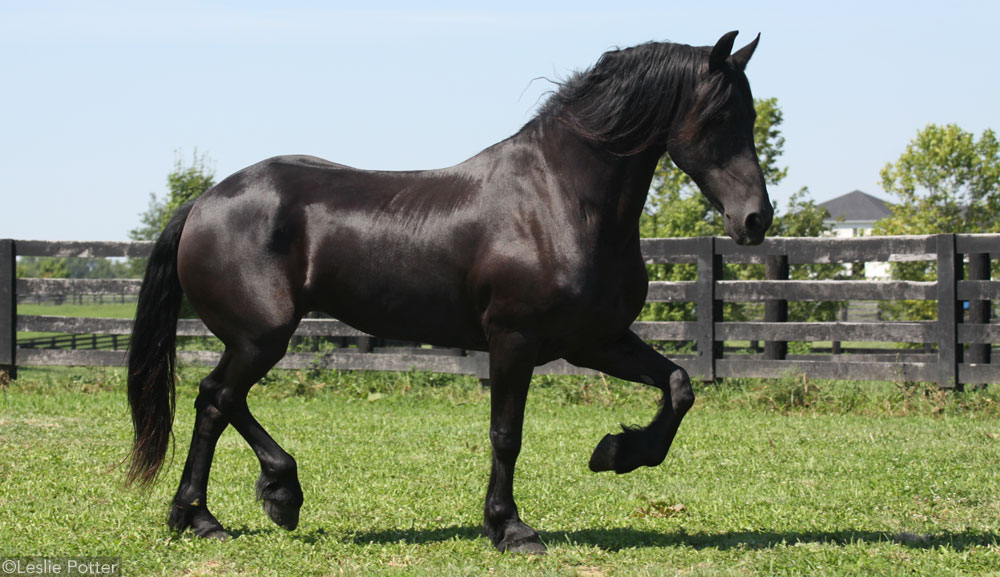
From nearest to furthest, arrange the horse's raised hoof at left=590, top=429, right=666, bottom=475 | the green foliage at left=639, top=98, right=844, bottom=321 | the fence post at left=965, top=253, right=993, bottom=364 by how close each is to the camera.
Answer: the horse's raised hoof at left=590, top=429, right=666, bottom=475 < the fence post at left=965, top=253, right=993, bottom=364 < the green foliage at left=639, top=98, right=844, bottom=321

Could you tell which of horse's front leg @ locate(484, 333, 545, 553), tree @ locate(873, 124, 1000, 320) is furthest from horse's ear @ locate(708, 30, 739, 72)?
tree @ locate(873, 124, 1000, 320)

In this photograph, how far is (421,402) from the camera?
1066 cm

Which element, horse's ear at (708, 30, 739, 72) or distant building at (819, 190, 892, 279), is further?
distant building at (819, 190, 892, 279)

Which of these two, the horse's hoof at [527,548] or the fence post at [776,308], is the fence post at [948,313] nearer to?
the fence post at [776,308]

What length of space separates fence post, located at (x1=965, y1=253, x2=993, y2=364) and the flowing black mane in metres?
6.61

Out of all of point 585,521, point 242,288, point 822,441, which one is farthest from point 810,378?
point 242,288

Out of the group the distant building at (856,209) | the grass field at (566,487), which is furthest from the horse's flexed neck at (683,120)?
the distant building at (856,209)

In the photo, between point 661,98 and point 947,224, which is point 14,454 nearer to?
point 661,98

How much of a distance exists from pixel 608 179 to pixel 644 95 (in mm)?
410

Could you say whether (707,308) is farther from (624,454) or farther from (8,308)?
(8,308)

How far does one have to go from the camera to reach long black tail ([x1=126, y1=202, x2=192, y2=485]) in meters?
5.14

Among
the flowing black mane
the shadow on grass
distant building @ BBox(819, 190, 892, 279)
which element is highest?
distant building @ BBox(819, 190, 892, 279)

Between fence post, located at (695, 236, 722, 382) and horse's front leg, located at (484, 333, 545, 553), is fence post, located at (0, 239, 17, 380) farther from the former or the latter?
horse's front leg, located at (484, 333, 545, 553)

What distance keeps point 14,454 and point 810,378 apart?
23.8ft
